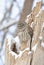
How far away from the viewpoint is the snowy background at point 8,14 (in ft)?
5.54

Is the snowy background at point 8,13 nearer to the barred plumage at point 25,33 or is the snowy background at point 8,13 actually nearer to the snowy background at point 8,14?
the snowy background at point 8,14

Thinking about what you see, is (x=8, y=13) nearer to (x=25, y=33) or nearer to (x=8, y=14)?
(x=8, y=14)

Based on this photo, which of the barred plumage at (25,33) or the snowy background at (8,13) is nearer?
the barred plumage at (25,33)

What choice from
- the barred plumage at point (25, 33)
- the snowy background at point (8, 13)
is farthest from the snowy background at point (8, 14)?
the barred plumage at point (25, 33)

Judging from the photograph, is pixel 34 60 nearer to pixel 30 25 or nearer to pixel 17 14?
pixel 30 25

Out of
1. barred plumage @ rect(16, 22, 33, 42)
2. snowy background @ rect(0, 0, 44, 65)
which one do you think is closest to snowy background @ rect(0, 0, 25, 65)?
snowy background @ rect(0, 0, 44, 65)

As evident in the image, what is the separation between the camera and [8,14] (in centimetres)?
177

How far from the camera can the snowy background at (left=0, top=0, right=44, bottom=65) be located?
1689 mm

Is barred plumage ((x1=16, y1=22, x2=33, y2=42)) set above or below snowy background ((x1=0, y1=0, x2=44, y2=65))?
below

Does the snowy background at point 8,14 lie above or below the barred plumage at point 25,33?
above

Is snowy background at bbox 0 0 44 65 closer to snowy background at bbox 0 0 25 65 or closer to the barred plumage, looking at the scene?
snowy background at bbox 0 0 25 65

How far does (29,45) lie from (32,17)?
0.10 meters

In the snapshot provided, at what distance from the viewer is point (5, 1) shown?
6.06 ft

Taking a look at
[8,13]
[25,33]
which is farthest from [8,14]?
[25,33]
